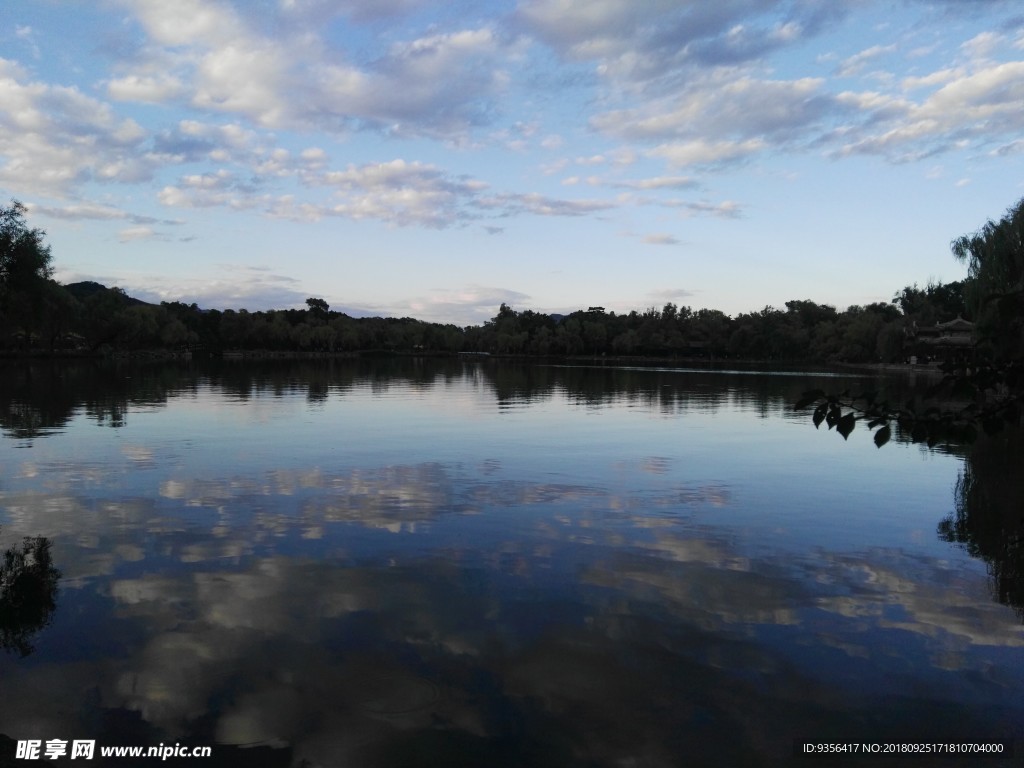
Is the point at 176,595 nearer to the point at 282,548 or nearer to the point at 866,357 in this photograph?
the point at 282,548

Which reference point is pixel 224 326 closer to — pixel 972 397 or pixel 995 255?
pixel 995 255

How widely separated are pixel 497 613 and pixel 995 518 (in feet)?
38.2

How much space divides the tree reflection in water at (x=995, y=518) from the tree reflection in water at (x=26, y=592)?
10.2 meters

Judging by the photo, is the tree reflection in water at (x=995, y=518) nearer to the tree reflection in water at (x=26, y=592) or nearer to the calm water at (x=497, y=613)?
the calm water at (x=497, y=613)

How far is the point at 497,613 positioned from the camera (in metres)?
8.98

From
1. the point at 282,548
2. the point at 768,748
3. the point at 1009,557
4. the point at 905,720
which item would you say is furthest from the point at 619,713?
the point at 1009,557

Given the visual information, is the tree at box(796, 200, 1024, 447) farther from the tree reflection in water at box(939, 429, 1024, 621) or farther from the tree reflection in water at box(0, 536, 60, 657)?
the tree reflection in water at box(0, 536, 60, 657)

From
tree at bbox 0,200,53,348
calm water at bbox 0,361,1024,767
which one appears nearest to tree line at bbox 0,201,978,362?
tree at bbox 0,200,53,348

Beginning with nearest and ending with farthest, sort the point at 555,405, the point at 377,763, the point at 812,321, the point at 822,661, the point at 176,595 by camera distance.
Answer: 1. the point at 377,763
2. the point at 822,661
3. the point at 176,595
4. the point at 555,405
5. the point at 812,321

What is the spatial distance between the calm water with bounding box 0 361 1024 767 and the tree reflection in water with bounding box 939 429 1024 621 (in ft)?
0.39

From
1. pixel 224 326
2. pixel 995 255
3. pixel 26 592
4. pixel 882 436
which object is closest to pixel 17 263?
pixel 26 592

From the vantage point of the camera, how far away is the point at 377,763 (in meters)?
5.90

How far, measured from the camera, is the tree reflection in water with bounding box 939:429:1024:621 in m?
10.8

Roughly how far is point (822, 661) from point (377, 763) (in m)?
4.90
